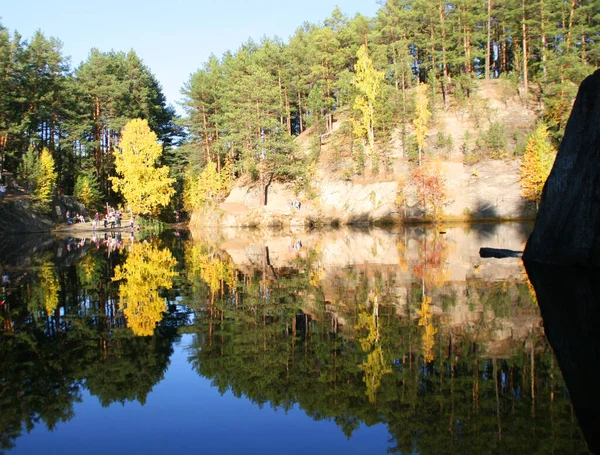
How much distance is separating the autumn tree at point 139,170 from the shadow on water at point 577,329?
51.0 m

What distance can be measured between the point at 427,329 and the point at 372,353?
1.85 m

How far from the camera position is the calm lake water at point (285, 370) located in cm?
624

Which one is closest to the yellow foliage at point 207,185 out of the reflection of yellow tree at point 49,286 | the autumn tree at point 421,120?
the autumn tree at point 421,120

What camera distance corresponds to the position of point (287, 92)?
3051 inches

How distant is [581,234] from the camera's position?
17031 mm

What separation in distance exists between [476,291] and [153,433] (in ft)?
35.5

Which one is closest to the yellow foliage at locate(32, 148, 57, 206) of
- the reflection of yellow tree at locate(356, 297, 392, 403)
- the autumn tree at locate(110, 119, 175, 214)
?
the autumn tree at locate(110, 119, 175, 214)

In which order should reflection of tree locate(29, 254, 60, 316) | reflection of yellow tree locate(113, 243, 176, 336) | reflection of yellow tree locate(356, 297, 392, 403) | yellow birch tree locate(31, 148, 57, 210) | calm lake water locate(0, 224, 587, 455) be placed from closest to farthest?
1. calm lake water locate(0, 224, 587, 455)
2. reflection of yellow tree locate(356, 297, 392, 403)
3. reflection of yellow tree locate(113, 243, 176, 336)
4. reflection of tree locate(29, 254, 60, 316)
5. yellow birch tree locate(31, 148, 57, 210)

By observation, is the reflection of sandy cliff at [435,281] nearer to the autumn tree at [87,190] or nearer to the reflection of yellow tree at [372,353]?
the reflection of yellow tree at [372,353]

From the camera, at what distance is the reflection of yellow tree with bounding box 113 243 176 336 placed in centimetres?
1260

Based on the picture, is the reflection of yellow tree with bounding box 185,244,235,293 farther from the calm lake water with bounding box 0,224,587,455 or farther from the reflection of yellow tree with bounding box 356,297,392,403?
the reflection of yellow tree with bounding box 356,297,392,403

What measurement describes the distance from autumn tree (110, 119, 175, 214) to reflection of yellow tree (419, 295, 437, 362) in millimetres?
52173

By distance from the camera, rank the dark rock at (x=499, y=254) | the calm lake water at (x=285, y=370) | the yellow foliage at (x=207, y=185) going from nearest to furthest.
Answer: the calm lake water at (x=285, y=370), the dark rock at (x=499, y=254), the yellow foliage at (x=207, y=185)

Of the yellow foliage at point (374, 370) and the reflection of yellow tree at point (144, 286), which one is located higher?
the reflection of yellow tree at point (144, 286)
